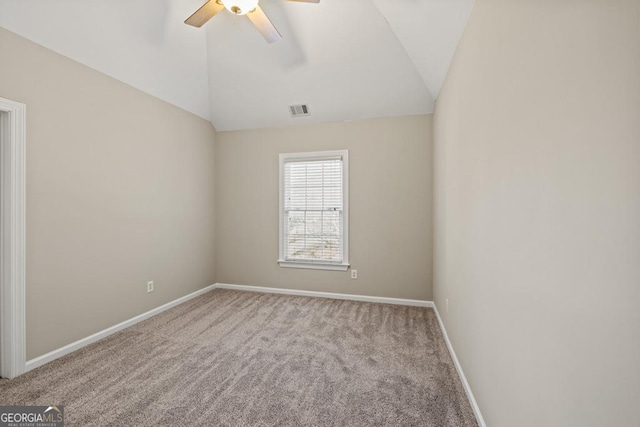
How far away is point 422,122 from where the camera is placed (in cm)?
380

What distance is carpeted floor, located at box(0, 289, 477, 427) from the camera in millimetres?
1829

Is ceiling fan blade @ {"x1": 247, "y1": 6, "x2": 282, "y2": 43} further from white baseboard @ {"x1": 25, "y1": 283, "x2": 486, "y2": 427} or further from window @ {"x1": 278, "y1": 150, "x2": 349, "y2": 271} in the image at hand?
white baseboard @ {"x1": 25, "y1": 283, "x2": 486, "y2": 427}

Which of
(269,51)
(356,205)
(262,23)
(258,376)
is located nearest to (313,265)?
(356,205)

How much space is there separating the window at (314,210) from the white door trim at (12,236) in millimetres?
2735

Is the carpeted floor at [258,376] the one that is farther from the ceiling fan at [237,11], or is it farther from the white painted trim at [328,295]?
the ceiling fan at [237,11]

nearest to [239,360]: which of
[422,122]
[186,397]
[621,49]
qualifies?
[186,397]

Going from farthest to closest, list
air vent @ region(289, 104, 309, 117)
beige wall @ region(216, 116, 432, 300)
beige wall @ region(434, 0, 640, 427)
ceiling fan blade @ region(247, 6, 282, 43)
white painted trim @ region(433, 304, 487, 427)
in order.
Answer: air vent @ region(289, 104, 309, 117)
beige wall @ region(216, 116, 432, 300)
ceiling fan blade @ region(247, 6, 282, 43)
white painted trim @ region(433, 304, 487, 427)
beige wall @ region(434, 0, 640, 427)

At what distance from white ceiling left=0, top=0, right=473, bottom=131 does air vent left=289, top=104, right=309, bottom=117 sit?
0.24ft

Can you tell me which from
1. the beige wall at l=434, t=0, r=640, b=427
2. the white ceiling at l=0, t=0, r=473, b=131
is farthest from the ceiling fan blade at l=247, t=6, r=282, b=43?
the beige wall at l=434, t=0, r=640, b=427

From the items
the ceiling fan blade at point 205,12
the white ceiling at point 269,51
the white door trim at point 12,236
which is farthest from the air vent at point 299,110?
the white door trim at point 12,236

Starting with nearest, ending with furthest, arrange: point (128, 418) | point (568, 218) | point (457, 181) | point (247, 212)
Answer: point (568, 218), point (128, 418), point (457, 181), point (247, 212)

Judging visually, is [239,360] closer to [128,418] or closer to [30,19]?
[128,418]

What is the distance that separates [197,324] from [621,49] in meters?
3.69

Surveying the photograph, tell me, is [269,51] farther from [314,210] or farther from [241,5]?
[314,210]
